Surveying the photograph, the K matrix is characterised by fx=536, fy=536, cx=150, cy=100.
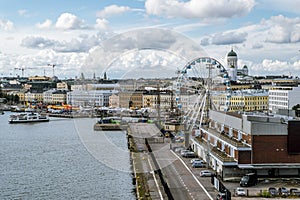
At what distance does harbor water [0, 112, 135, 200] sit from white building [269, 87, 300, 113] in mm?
9206

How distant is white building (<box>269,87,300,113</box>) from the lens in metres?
23.7

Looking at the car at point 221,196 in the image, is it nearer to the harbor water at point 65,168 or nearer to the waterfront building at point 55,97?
the harbor water at point 65,168

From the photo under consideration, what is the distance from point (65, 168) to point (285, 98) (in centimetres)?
1531

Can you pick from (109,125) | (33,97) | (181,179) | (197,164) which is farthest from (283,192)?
(33,97)

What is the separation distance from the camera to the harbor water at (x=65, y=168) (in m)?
8.95

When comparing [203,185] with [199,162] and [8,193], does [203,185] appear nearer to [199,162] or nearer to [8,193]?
[199,162]

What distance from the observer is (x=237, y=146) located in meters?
8.81

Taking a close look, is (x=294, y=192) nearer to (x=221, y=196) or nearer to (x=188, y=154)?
(x=221, y=196)

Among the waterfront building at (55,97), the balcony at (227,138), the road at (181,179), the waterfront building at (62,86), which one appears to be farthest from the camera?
the waterfront building at (62,86)

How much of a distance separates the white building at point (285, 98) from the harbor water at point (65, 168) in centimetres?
921

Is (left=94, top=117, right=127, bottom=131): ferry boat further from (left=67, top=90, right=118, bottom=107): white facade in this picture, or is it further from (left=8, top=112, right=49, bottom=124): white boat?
(left=67, top=90, right=118, bottom=107): white facade

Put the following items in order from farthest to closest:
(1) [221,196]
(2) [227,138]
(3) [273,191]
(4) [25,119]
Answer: (4) [25,119], (2) [227,138], (3) [273,191], (1) [221,196]

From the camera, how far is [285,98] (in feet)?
79.7

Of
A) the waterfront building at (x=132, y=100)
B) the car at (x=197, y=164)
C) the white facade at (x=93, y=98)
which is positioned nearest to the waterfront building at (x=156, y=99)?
the waterfront building at (x=132, y=100)
